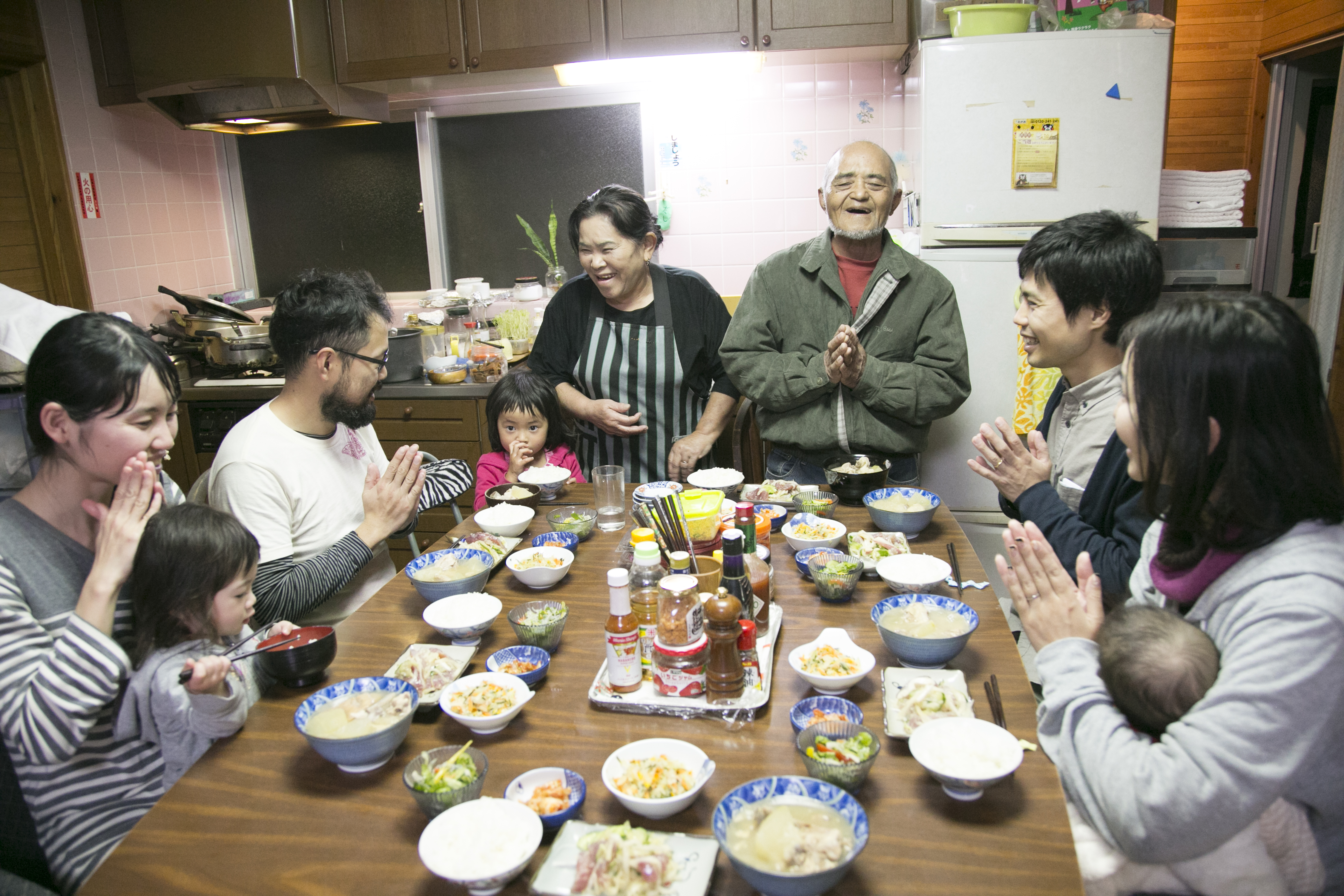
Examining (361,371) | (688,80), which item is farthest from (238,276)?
(361,371)

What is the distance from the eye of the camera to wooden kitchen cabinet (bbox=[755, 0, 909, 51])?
3559 mm

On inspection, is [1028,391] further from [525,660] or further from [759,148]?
[525,660]

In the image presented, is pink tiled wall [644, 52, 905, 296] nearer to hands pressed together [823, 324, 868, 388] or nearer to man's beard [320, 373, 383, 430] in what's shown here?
hands pressed together [823, 324, 868, 388]

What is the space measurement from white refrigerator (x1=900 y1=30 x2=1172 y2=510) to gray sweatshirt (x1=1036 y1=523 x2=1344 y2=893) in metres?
2.15

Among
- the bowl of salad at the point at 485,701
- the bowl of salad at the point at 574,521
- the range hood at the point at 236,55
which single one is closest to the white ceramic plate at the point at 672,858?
the bowl of salad at the point at 485,701

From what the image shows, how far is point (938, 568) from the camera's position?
5.88ft

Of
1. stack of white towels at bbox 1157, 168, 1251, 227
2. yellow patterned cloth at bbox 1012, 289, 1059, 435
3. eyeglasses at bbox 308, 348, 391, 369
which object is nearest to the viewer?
eyeglasses at bbox 308, 348, 391, 369

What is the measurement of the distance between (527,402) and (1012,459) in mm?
1483

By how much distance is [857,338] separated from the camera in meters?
2.64

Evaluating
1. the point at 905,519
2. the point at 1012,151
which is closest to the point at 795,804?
the point at 905,519

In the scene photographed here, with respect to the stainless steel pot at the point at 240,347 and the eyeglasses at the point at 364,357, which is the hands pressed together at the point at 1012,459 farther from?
the stainless steel pot at the point at 240,347

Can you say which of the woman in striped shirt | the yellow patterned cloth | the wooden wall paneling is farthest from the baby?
the wooden wall paneling

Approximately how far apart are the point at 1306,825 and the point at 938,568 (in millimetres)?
756

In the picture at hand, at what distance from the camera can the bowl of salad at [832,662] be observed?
1.39 metres
